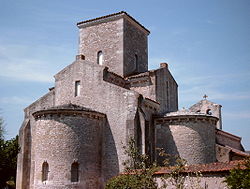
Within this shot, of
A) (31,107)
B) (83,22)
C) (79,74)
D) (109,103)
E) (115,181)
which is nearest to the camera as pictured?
(115,181)

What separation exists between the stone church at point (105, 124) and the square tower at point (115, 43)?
0.09 metres

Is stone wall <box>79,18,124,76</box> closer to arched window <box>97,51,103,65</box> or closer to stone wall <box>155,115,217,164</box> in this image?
arched window <box>97,51,103,65</box>

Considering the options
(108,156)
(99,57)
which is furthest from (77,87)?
(108,156)

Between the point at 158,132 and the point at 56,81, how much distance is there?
27.5 ft

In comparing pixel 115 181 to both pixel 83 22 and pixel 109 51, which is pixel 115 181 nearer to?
pixel 109 51

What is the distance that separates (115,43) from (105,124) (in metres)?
8.41

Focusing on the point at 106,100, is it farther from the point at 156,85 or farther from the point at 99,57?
the point at 99,57

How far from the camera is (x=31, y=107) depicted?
950 inches

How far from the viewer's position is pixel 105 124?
67.5ft

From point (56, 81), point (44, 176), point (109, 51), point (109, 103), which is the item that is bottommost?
point (44, 176)

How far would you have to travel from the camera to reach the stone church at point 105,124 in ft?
61.5

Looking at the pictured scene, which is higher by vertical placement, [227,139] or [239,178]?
[227,139]

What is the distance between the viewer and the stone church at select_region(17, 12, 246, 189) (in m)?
18.7

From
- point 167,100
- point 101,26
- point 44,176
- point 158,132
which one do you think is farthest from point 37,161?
point 101,26
